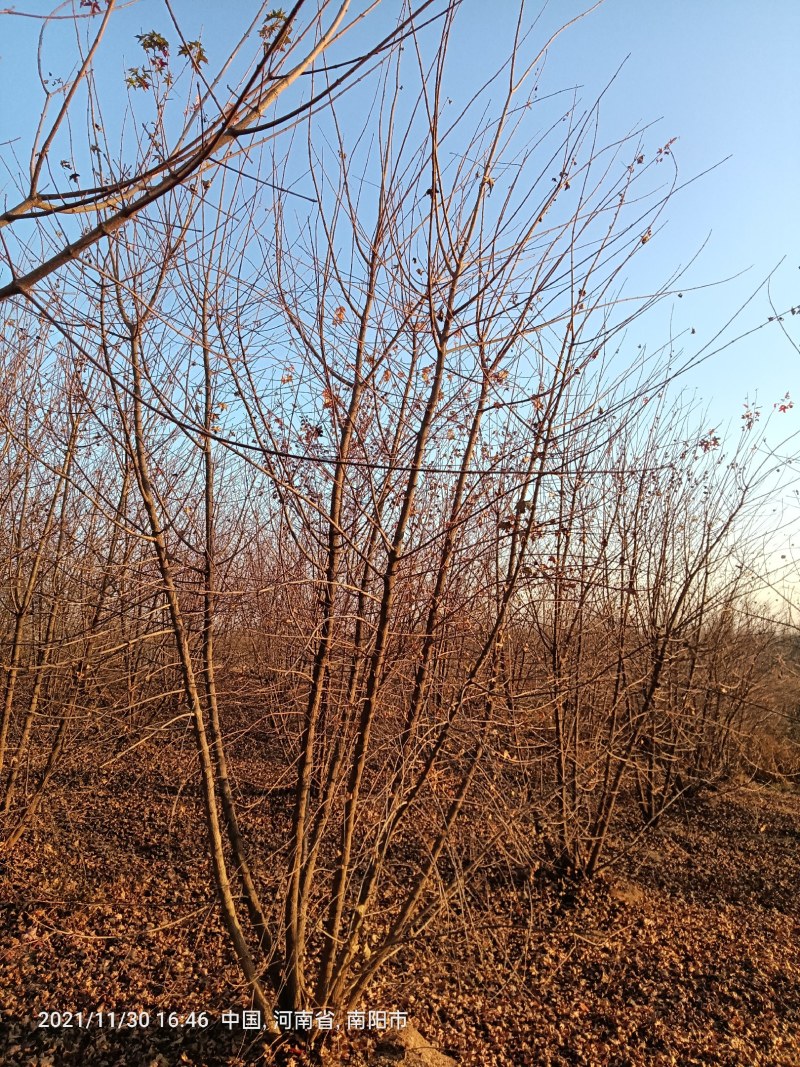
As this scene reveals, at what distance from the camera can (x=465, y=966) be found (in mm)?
3633

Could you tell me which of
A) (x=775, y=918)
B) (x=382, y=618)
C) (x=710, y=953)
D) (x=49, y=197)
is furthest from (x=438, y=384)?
(x=775, y=918)

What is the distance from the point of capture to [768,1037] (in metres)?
3.29

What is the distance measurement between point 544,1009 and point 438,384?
10.8 feet

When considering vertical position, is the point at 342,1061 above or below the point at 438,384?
below

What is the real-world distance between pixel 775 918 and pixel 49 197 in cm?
599

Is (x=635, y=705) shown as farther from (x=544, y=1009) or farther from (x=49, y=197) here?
(x=49, y=197)

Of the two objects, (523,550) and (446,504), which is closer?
(523,550)

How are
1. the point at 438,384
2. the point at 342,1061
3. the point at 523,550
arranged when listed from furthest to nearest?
the point at 342,1061
the point at 523,550
the point at 438,384

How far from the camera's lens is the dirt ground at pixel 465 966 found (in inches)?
115

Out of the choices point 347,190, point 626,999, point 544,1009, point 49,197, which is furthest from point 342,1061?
point 347,190

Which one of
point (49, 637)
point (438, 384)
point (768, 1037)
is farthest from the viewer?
point (49, 637)

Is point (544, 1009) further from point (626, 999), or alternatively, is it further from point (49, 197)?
point (49, 197)

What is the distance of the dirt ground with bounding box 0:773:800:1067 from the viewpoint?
2.92m

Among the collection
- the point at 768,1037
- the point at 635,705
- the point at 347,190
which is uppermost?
the point at 347,190
